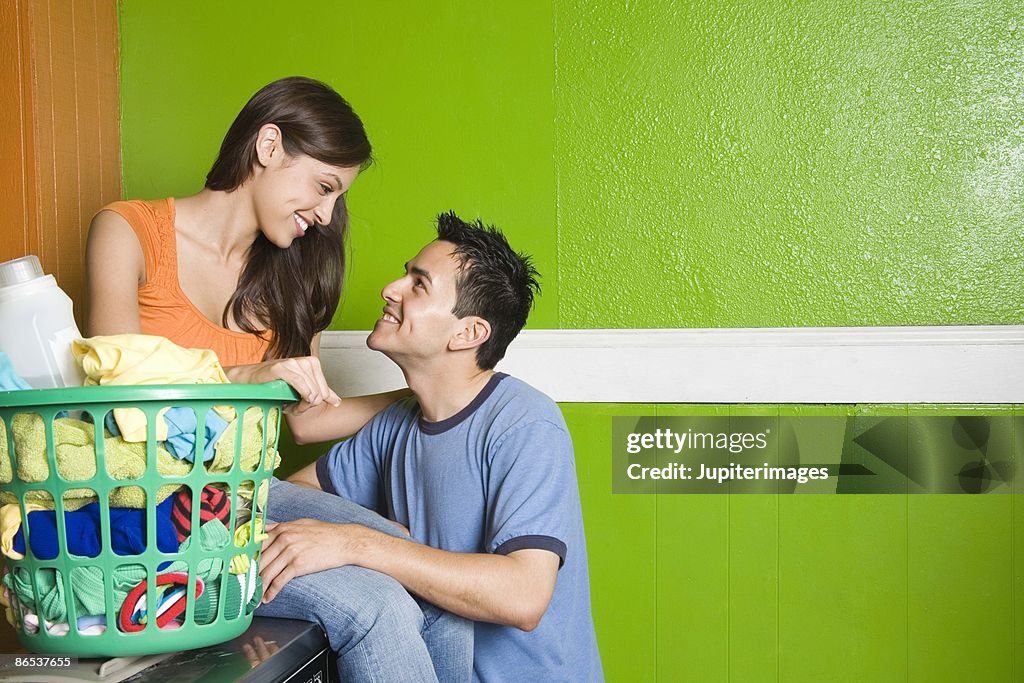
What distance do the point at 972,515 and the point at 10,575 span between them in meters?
1.70

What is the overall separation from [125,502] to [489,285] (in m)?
0.76

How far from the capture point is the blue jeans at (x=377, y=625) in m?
1.10

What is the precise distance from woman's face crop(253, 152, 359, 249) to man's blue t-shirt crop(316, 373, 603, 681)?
420 millimetres

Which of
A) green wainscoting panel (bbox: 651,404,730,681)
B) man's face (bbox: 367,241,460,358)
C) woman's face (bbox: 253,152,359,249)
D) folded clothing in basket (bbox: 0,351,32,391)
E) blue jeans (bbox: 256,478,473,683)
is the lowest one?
green wainscoting panel (bbox: 651,404,730,681)

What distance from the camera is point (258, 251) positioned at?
1.79 metres

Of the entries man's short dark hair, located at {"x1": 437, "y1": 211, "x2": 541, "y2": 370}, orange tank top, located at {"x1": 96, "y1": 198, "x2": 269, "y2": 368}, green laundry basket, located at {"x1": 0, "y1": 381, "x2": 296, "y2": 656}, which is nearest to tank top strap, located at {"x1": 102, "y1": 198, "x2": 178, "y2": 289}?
orange tank top, located at {"x1": 96, "y1": 198, "x2": 269, "y2": 368}

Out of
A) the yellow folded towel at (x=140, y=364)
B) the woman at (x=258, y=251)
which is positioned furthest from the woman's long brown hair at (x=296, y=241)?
the yellow folded towel at (x=140, y=364)

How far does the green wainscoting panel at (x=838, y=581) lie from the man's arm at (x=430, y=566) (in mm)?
901

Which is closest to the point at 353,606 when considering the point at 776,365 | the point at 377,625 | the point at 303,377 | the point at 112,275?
the point at 377,625

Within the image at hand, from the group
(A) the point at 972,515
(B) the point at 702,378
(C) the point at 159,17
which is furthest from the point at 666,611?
(C) the point at 159,17

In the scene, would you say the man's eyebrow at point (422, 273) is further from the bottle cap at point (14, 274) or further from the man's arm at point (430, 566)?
the bottle cap at point (14, 274)

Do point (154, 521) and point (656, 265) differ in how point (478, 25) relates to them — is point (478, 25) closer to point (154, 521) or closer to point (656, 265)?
point (656, 265)

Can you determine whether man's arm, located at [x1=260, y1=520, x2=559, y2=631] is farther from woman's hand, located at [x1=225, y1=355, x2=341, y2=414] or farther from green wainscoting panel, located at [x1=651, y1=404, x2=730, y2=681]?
green wainscoting panel, located at [x1=651, y1=404, x2=730, y2=681]

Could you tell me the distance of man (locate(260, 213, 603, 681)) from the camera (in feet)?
4.06
